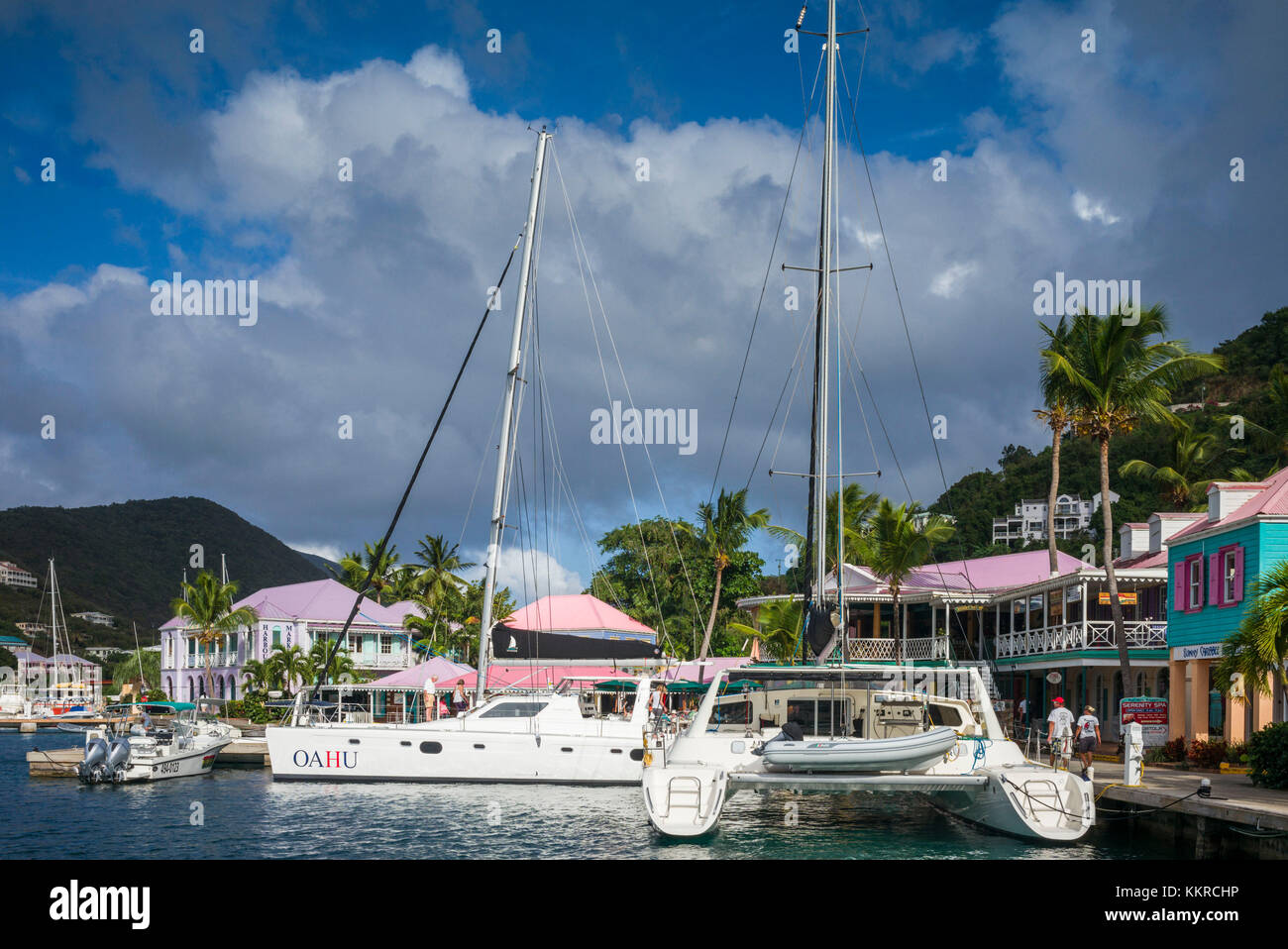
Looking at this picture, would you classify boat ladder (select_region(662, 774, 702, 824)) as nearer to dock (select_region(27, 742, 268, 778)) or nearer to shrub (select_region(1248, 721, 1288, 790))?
shrub (select_region(1248, 721, 1288, 790))

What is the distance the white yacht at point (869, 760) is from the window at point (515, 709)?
9450mm

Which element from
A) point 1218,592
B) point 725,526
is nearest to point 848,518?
point 725,526

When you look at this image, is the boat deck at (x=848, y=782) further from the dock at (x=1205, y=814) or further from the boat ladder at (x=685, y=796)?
the dock at (x=1205, y=814)

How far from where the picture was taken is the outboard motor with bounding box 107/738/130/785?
2977 centimetres

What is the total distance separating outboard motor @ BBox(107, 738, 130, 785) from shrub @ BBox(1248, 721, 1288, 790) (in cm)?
2617

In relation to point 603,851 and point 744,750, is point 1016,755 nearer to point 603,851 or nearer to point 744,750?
point 744,750

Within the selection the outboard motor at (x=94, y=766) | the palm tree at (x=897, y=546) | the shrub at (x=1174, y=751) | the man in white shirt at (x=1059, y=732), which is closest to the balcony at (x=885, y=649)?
the palm tree at (x=897, y=546)

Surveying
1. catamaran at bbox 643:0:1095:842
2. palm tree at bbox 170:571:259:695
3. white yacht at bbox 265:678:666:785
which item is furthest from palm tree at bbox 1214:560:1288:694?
palm tree at bbox 170:571:259:695

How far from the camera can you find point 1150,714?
28.5 m

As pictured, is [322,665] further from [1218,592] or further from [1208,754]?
[1208,754]

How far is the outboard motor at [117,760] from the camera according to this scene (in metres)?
29.8

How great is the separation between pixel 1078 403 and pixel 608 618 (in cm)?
2398

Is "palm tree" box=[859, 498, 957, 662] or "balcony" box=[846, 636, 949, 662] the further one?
"balcony" box=[846, 636, 949, 662]
